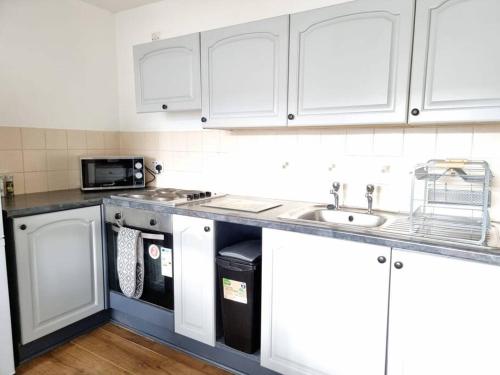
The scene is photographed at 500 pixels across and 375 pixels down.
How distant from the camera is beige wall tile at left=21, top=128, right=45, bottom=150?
94.7 inches

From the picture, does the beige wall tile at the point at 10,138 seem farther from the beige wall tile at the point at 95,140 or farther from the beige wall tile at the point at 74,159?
the beige wall tile at the point at 95,140

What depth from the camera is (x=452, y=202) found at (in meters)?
1.58

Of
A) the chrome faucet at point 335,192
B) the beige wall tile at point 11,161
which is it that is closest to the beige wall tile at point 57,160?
the beige wall tile at point 11,161

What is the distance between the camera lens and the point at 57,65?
2572mm

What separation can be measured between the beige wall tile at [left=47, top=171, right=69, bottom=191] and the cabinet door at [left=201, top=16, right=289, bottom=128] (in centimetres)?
131

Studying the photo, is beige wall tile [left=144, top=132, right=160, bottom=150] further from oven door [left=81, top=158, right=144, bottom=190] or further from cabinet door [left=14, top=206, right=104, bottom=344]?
cabinet door [left=14, top=206, right=104, bottom=344]

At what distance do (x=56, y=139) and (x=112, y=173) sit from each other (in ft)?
1.57

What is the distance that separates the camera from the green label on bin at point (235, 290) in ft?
5.88

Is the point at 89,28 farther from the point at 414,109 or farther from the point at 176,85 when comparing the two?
the point at 414,109

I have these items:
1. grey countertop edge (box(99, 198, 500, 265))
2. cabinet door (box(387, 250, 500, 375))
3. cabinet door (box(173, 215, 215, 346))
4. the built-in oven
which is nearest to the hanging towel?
the built-in oven

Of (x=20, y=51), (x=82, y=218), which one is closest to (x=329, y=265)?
(x=82, y=218)

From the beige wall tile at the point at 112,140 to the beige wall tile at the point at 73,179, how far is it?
0.35 metres

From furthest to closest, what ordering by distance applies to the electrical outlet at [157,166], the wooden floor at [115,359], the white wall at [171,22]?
the electrical outlet at [157,166], the white wall at [171,22], the wooden floor at [115,359]

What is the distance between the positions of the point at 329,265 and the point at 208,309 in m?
0.77
